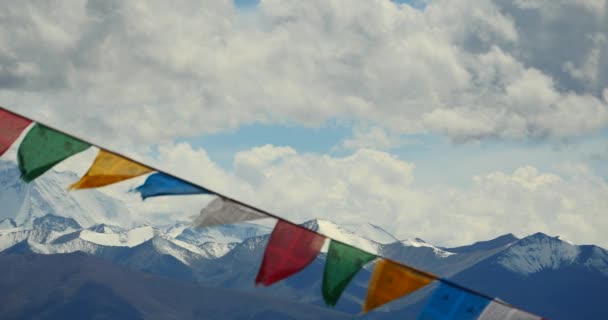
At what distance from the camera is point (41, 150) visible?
60.5 feet

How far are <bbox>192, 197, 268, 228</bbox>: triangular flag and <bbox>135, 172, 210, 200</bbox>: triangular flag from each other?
535 mm

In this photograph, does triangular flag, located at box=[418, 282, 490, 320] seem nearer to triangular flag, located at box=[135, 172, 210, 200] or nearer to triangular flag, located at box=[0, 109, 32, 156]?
triangular flag, located at box=[135, 172, 210, 200]

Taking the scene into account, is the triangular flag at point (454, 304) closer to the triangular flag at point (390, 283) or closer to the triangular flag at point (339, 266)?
the triangular flag at point (390, 283)

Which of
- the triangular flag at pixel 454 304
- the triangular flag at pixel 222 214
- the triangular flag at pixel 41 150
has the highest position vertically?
the triangular flag at pixel 41 150

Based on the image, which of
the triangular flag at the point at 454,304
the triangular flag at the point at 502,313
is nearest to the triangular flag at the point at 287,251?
the triangular flag at the point at 454,304

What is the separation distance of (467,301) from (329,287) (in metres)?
3.51

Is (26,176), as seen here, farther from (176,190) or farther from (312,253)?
(312,253)

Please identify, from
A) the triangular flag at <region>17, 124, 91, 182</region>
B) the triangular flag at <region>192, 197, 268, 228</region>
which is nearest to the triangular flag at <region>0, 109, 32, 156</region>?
the triangular flag at <region>17, 124, 91, 182</region>

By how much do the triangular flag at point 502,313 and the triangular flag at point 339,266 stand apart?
→ 284 cm

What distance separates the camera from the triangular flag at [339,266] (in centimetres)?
1783

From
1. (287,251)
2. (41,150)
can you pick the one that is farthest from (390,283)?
(41,150)

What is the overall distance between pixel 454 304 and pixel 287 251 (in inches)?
164

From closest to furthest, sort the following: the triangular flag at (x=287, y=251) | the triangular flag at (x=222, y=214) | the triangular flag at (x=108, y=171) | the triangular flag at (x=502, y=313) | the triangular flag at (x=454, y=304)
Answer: the triangular flag at (x=502, y=313) → the triangular flag at (x=454, y=304) → the triangular flag at (x=222, y=214) → the triangular flag at (x=108, y=171) → the triangular flag at (x=287, y=251)

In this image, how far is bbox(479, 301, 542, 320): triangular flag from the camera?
54.3 ft
